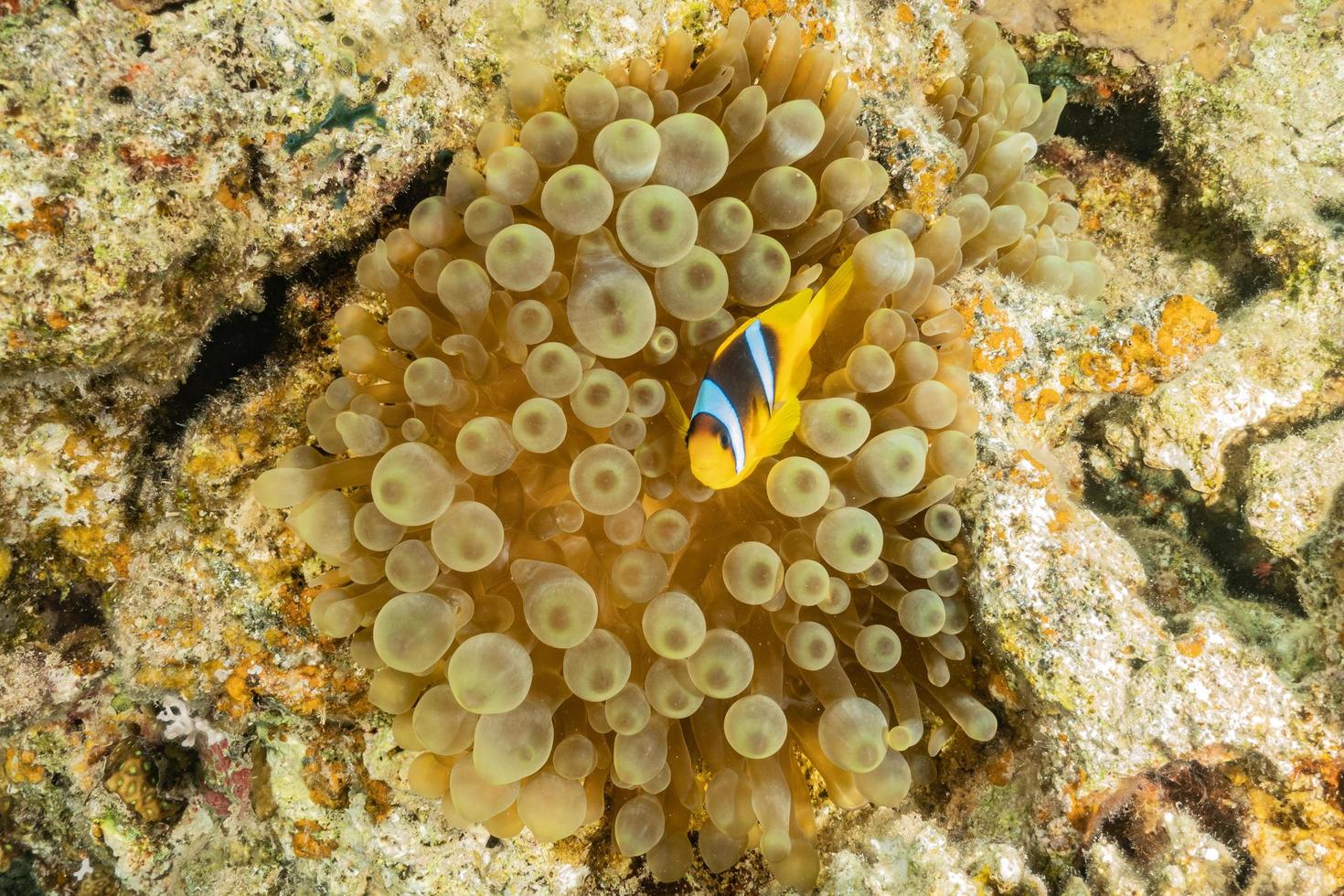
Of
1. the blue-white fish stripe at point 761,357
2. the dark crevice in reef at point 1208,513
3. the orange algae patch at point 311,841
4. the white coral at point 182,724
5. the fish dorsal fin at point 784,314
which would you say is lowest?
the white coral at point 182,724

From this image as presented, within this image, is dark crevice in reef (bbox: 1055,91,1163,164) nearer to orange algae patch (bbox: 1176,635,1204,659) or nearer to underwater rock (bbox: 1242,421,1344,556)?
underwater rock (bbox: 1242,421,1344,556)

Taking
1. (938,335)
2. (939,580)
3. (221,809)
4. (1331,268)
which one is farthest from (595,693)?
(1331,268)

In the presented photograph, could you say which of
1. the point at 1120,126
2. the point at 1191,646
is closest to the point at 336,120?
the point at 1191,646

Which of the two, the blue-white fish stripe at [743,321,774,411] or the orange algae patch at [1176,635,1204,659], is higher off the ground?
the blue-white fish stripe at [743,321,774,411]

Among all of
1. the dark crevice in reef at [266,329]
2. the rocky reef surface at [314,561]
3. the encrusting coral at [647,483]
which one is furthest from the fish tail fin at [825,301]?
the dark crevice in reef at [266,329]

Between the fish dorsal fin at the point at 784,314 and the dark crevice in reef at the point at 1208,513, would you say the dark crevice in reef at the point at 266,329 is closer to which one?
the fish dorsal fin at the point at 784,314

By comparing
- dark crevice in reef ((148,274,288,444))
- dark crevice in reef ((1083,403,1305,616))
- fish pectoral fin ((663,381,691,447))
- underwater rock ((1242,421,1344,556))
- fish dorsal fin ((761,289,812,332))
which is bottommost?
dark crevice in reef ((148,274,288,444))

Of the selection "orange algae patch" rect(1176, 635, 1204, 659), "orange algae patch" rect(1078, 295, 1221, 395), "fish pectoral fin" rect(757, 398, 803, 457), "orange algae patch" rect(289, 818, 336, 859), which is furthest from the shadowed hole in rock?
"orange algae patch" rect(289, 818, 336, 859)
